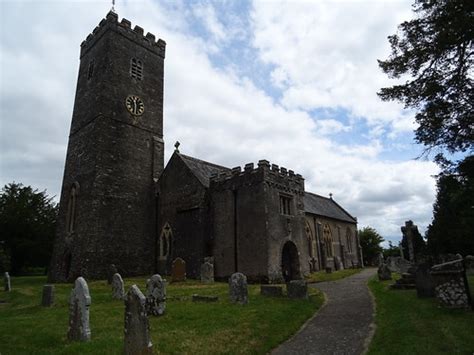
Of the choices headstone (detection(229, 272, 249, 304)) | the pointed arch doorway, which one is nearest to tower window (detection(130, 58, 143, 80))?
the pointed arch doorway

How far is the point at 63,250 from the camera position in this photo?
2420 centimetres

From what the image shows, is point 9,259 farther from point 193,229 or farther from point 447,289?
point 447,289

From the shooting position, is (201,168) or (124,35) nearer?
(201,168)

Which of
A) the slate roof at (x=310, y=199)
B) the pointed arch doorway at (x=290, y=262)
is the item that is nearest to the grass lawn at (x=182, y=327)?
the pointed arch doorway at (x=290, y=262)

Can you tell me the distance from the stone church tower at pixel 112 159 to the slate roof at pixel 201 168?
3.20 meters

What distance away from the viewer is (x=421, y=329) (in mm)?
8117

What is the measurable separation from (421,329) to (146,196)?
22.0 metres

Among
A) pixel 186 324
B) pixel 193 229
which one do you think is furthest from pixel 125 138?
pixel 186 324

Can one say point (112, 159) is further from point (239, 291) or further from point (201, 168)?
point (239, 291)

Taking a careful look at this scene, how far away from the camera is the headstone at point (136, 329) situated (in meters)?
6.33

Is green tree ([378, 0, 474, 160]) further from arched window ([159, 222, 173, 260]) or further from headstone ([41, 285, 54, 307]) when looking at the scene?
arched window ([159, 222, 173, 260])

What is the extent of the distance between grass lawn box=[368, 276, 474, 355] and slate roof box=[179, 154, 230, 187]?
1571 centimetres

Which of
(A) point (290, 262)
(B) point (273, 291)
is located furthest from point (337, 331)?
(A) point (290, 262)

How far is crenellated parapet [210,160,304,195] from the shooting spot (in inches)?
843
